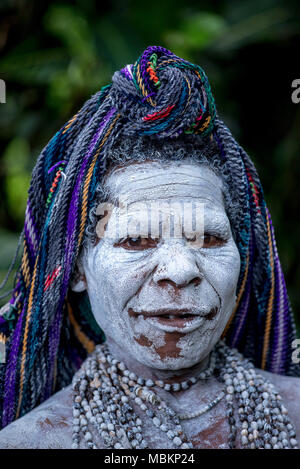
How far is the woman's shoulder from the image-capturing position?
1.86 metres

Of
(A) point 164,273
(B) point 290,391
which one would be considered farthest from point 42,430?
(B) point 290,391

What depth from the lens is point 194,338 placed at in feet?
6.21

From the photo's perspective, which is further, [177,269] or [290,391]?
[290,391]

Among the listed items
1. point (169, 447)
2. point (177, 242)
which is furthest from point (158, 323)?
point (169, 447)

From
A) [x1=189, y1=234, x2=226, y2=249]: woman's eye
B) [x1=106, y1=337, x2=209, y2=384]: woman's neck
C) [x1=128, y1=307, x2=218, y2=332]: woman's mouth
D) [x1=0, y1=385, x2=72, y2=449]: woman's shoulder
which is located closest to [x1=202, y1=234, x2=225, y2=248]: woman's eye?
[x1=189, y1=234, x2=226, y2=249]: woman's eye

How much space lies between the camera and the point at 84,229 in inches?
80.0

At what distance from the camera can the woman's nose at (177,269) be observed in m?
1.80

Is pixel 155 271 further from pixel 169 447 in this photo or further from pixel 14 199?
pixel 14 199

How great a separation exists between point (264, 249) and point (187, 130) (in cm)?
58

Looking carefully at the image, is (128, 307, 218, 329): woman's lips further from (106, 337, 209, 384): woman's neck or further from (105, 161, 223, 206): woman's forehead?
(105, 161, 223, 206): woman's forehead

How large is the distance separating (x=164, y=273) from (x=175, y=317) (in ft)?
0.47

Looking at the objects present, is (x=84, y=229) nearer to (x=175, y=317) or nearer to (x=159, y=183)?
(x=159, y=183)

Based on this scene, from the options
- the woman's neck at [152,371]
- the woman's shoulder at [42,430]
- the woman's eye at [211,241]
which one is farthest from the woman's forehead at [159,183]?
the woman's shoulder at [42,430]

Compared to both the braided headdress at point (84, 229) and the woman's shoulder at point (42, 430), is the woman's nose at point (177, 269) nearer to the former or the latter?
the braided headdress at point (84, 229)
